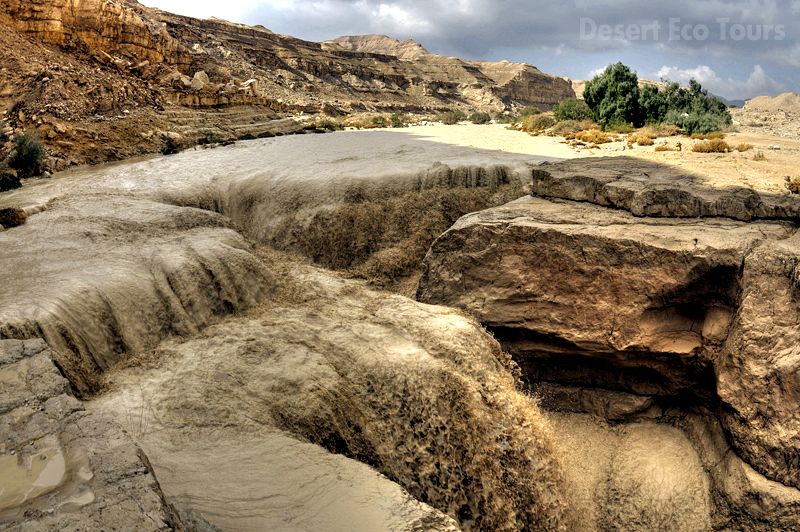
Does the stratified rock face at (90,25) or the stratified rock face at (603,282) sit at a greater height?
the stratified rock face at (90,25)

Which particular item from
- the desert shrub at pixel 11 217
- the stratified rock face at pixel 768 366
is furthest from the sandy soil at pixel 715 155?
the desert shrub at pixel 11 217

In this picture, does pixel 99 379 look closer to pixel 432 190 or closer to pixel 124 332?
pixel 124 332

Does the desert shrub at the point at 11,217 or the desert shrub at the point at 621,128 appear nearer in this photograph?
the desert shrub at the point at 11,217

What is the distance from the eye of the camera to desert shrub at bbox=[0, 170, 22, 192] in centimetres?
1351

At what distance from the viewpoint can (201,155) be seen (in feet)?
59.3

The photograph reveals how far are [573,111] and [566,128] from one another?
362cm

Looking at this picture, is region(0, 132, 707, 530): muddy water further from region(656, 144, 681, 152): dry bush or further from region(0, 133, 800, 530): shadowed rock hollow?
region(656, 144, 681, 152): dry bush

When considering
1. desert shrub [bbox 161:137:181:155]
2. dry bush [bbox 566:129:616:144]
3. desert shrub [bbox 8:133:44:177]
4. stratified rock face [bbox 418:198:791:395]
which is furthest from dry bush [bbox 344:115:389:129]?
stratified rock face [bbox 418:198:791:395]

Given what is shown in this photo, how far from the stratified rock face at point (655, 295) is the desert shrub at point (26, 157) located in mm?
12468

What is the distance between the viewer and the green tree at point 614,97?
2142 cm

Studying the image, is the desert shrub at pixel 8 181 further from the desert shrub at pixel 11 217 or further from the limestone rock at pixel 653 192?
the limestone rock at pixel 653 192

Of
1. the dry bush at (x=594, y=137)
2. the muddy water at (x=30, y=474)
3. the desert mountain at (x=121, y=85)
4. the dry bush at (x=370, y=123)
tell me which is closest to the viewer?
the muddy water at (x=30, y=474)

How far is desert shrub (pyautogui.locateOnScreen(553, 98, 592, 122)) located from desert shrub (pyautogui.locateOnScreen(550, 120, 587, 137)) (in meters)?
2.03

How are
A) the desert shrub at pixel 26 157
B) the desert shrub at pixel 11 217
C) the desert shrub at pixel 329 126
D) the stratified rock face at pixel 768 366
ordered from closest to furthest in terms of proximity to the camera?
the stratified rock face at pixel 768 366, the desert shrub at pixel 11 217, the desert shrub at pixel 26 157, the desert shrub at pixel 329 126
